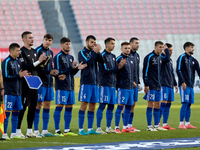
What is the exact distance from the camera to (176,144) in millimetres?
6414

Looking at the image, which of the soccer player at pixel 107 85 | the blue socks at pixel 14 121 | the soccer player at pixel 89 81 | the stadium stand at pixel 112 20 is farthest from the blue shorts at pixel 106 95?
the stadium stand at pixel 112 20

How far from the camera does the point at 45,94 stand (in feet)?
26.3

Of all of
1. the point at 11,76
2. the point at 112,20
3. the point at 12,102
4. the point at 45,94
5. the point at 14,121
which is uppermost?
the point at 112,20

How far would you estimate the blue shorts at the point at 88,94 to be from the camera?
7.93m

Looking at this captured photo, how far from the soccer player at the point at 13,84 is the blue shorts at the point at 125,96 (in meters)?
2.31

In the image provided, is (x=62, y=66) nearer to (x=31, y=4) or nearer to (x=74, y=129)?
(x=74, y=129)

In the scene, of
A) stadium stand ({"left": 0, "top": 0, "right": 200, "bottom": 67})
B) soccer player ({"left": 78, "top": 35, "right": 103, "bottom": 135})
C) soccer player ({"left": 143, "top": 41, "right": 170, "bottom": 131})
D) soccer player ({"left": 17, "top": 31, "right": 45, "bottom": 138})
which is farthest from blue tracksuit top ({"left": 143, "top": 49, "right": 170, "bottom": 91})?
stadium stand ({"left": 0, "top": 0, "right": 200, "bottom": 67})

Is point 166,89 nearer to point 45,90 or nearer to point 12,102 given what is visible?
point 45,90

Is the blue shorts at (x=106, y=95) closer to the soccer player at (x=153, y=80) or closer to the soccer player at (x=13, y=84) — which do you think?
the soccer player at (x=153, y=80)

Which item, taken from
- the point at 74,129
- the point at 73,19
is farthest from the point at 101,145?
the point at 73,19

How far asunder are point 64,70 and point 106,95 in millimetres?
1053

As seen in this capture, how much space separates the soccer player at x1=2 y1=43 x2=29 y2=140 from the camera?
7250 mm

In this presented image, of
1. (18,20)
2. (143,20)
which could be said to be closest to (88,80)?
(18,20)

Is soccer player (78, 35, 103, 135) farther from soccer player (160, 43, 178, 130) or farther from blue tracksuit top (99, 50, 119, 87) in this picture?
soccer player (160, 43, 178, 130)
